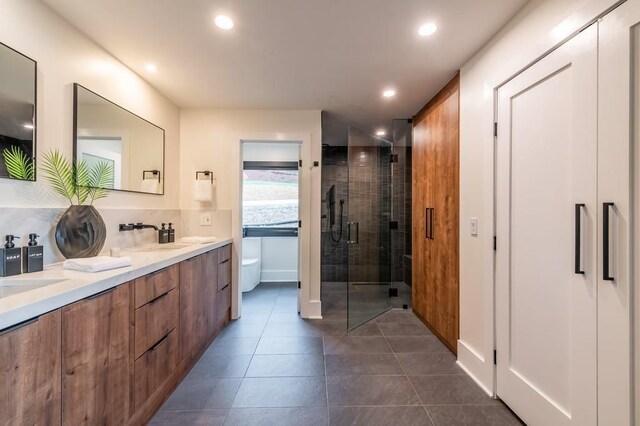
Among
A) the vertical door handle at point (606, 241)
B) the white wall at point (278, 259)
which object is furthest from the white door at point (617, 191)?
the white wall at point (278, 259)

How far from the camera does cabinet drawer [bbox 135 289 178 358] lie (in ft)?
4.60

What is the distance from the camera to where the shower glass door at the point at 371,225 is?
132 inches

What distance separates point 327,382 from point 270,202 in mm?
3295

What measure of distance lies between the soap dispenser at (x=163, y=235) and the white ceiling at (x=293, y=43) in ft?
4.47

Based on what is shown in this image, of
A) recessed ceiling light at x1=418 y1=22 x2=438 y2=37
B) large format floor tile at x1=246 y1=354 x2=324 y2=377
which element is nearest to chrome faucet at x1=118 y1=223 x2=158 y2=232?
large format floor tile at x1=246 y1=354 x2=324 y2=377

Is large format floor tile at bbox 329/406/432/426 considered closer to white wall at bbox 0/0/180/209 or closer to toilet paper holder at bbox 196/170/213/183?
white wall at bbox 0/0/180/209

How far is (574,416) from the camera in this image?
3.98 feet

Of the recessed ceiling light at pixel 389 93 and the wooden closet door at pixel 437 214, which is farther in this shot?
the recessed ceiling light at pixel 389 93

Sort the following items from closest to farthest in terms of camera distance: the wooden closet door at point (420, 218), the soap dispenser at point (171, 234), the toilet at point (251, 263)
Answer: the soap dispenser at point (171, 234) < the wooden closet door at point (420, 218) < the toilet at point (251, 263)

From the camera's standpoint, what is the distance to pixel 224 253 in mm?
2754

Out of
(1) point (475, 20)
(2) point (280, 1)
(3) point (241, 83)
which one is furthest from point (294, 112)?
(1) point (475, 20)

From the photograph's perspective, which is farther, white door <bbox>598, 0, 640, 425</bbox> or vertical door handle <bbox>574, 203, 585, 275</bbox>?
vertical door handle <bbox>574, 203, 585, 275</bbox>

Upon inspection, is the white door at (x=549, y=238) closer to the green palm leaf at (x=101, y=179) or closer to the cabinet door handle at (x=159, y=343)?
the cabinet door handle at (x=159, y=343)

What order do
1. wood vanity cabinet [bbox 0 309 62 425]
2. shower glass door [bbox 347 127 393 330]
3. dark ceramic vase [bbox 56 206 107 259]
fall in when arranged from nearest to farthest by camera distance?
wood vanity cabinet [bbox 0 309 62 425] < dark ceramic vase [bbox 56 206 107 259] < shower glass door [bbox 347 127 393 330]
